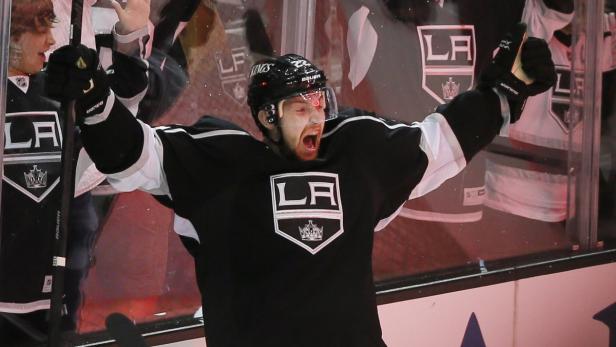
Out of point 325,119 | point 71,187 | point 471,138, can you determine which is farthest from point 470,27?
point 71,187

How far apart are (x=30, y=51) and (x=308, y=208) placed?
711mm

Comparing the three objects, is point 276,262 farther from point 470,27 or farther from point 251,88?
point 470,27

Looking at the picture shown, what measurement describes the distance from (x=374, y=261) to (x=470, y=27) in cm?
82

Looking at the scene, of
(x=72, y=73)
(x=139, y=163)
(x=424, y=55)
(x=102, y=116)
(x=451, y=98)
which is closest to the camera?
(x=72, y=73)

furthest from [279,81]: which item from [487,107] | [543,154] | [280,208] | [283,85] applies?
[543,154]

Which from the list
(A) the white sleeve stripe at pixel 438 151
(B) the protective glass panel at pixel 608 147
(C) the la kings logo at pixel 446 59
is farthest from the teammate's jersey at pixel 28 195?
(B) the protective glass panel at pixel 608 147

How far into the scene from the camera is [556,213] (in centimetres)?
381

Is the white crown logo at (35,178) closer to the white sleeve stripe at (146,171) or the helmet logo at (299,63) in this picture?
the white sleeve stripe at (146,171)

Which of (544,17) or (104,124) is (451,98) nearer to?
(544,17)

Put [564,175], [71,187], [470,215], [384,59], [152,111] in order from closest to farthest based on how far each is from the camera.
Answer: [71,187] < [152,111] < [384,59] < [470,215] < [564,175]

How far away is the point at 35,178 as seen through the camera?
7.47 ft

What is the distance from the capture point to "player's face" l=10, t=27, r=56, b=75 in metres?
2.18

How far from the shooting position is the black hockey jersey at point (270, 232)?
195 cm

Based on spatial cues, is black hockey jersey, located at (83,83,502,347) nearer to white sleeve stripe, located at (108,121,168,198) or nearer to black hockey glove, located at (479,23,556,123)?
white sleeve stripe, located at (108,121,168,198)
